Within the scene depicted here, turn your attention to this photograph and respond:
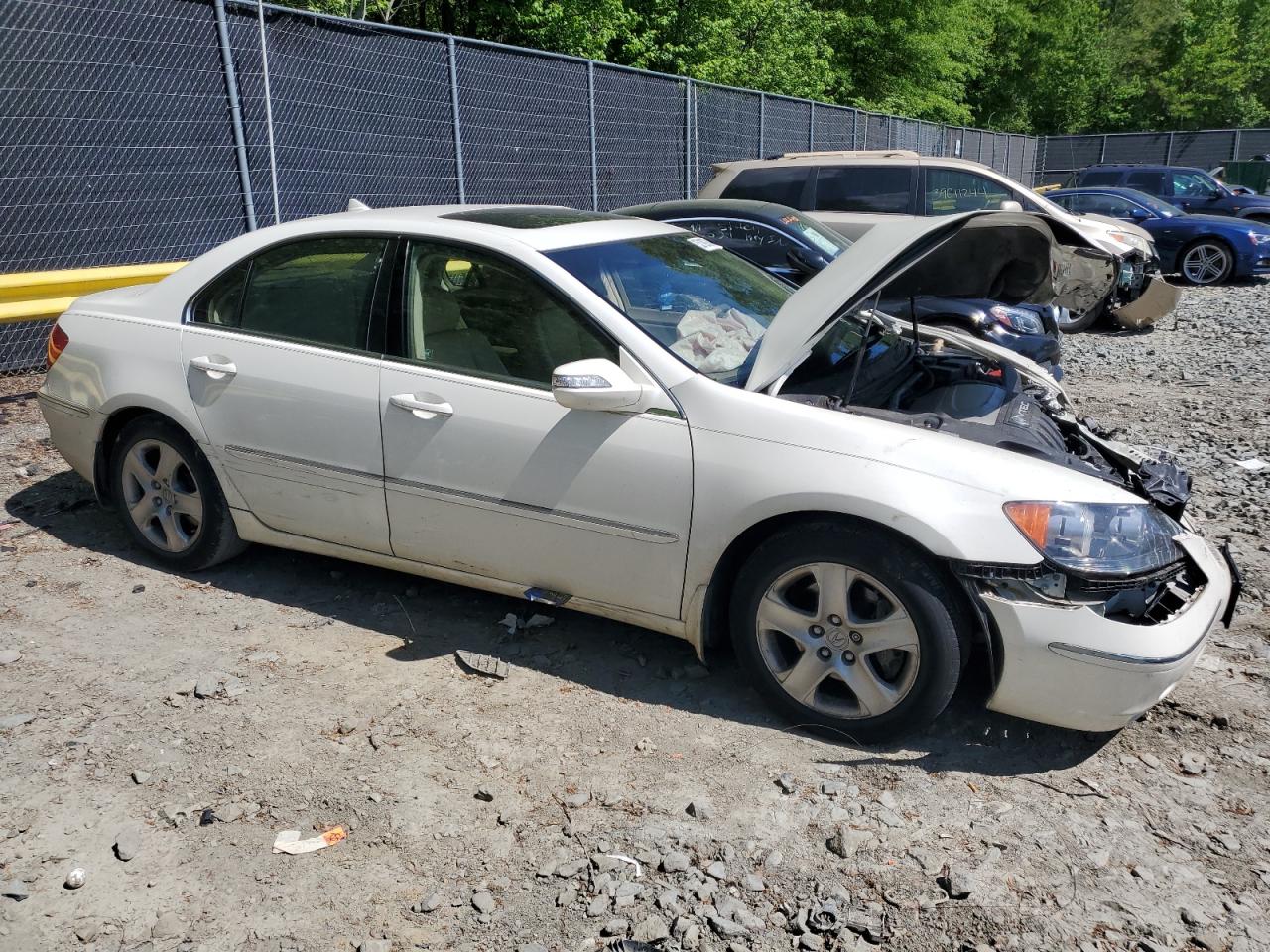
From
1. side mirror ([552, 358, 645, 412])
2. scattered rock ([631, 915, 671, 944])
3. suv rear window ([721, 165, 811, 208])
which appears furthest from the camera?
suv rear window ([721, 165, 811, 208])

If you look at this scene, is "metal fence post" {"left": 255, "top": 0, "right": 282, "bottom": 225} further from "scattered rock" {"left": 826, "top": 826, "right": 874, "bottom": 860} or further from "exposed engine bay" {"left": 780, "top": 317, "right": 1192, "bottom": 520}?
"scattered rock" {"left": 826, "top": 826, "right": 874, "bottom": 860}

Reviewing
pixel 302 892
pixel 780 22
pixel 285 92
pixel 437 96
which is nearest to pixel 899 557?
pixel 302 892

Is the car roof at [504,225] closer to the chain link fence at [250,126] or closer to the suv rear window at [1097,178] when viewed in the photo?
the chain link fence at [250,126]

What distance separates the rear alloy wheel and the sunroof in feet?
46.1

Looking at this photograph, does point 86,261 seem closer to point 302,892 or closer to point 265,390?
point 265,390

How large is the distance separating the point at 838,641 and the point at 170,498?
2.99 m

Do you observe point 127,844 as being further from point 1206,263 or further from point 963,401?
Result: point 1206,263

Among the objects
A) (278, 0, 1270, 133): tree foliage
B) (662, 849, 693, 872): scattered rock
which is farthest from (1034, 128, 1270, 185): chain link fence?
(662, 849, 693, 872): scattered rock

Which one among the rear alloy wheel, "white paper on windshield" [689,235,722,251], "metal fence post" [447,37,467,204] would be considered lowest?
the rear alloy wheel

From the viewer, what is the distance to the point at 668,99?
14.5 metres

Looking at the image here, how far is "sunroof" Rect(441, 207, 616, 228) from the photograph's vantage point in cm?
415

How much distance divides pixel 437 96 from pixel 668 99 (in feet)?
15.3

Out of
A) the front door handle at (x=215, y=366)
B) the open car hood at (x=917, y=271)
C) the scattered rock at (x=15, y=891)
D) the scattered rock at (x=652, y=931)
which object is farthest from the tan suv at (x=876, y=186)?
the scattered rock at (x=15, y=891)

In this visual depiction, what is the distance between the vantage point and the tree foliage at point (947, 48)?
64.1ft
